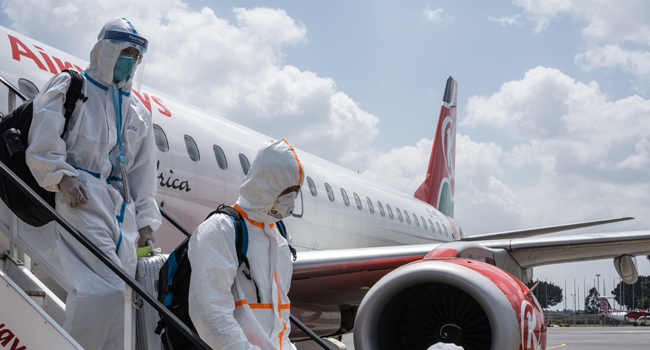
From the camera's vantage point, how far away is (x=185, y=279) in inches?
80.2

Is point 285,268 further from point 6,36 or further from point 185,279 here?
point 6,36

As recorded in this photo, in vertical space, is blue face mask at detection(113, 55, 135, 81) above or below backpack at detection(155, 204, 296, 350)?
above

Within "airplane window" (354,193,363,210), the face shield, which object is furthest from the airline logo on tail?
the face shield

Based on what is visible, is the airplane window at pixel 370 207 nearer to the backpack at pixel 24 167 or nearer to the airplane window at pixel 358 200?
the airplane window at pixel 358 200

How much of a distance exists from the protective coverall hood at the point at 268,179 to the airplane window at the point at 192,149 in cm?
324

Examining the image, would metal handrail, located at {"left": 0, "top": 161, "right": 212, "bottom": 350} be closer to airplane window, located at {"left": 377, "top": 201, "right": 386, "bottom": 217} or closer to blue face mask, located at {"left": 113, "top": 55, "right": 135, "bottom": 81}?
blue face mask, located at {"left": 113, "top": 55, "right": 135, "bottom": 81}

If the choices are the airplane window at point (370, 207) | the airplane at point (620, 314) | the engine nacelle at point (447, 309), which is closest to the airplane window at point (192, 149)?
the engine nacelle at point (447, 309)

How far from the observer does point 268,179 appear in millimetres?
2092

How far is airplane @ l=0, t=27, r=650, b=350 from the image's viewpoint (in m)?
3.82

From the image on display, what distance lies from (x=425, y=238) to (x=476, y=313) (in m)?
7.73

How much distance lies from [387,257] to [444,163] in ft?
39.2

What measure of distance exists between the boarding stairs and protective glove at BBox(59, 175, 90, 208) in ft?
0.47

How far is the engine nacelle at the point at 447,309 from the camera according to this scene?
395 centimetres

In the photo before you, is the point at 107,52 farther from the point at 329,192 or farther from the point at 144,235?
the point at 329,192
